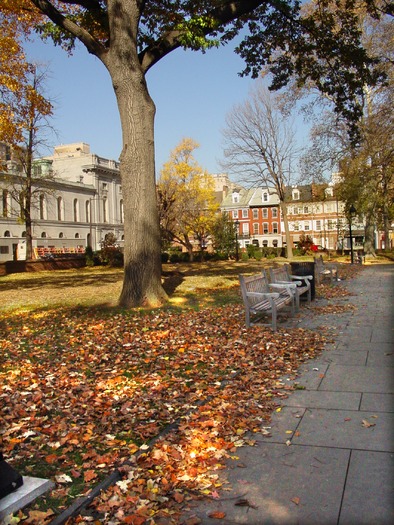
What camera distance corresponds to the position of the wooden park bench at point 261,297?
319 inches

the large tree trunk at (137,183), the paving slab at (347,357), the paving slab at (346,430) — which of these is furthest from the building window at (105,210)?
the paving slab at (346,430)

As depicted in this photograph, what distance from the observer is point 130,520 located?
110 inches

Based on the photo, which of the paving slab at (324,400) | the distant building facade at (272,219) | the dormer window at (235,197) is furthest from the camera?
the dormer window at (235,197)

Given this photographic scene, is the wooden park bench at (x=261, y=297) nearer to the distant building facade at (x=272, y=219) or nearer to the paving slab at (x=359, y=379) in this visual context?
the paving slab at (x=359, y=379)

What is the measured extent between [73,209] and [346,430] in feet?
232

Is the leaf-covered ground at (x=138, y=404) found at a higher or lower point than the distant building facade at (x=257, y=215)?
lower

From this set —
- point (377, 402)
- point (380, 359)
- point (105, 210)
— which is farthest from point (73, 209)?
point (377, 402)

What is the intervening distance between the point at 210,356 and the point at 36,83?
30.1m

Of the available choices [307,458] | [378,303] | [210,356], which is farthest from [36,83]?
[307,458]

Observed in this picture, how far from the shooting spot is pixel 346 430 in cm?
390

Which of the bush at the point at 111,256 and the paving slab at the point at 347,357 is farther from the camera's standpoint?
the bush at the point at 111,256

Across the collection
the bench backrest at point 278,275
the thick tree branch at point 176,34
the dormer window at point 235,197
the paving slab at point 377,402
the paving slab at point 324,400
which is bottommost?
the paving slab at point 324,400

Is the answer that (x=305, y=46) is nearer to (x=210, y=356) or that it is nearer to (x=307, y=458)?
(x=210, y=356)

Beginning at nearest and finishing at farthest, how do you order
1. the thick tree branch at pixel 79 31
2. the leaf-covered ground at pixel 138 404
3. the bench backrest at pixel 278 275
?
the leaf-covered ground at pixel 138 404
the bench backrest at pixel 278 275
the thick tree branch at pixel 79 31
